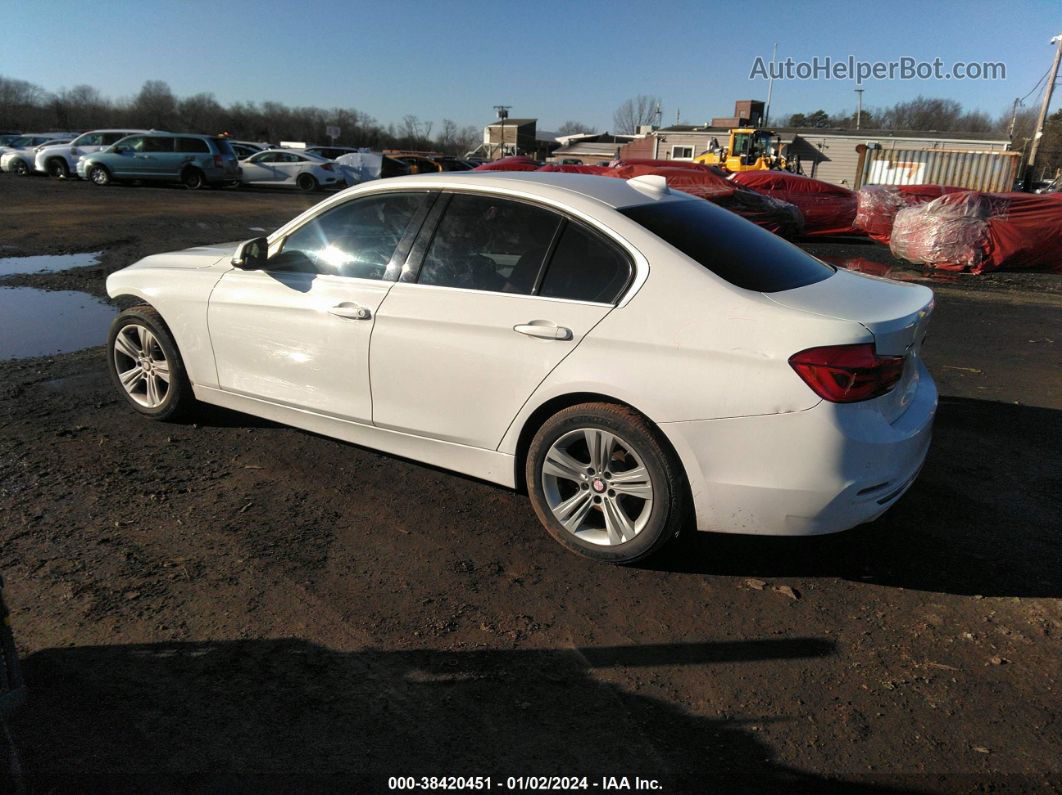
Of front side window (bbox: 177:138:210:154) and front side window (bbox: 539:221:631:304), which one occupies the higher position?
front side window (bbox: 177:138:210:154)

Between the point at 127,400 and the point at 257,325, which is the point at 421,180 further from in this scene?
the point at 127,400

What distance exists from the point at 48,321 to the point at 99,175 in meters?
22.7

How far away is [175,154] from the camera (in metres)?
26.8

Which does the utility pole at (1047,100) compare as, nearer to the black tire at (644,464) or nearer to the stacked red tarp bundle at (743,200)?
the stacked red tarp bundle at (743,200)

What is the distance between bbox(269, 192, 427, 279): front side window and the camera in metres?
3.98

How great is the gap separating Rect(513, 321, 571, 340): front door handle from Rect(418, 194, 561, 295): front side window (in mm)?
191

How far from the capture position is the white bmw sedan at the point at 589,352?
9.69ft

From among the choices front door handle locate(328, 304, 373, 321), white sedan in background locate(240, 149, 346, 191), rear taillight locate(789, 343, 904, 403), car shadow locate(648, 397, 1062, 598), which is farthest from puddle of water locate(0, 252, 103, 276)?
white sedan in background locate(240, 149, 346, 191)

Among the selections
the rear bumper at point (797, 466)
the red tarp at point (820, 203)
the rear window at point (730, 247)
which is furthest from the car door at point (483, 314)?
the red tarp at point (820, 203)

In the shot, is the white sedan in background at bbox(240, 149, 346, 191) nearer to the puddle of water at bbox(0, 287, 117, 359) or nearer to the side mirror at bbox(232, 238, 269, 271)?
the puddle of water at bbox(0, 287, 117, 359)

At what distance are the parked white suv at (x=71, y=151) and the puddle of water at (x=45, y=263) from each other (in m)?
20.6

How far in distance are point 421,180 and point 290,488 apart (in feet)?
5.88

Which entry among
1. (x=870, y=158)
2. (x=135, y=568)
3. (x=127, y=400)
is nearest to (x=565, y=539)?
(x=135, y=568)

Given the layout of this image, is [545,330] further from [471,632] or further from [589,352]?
[471,632]
